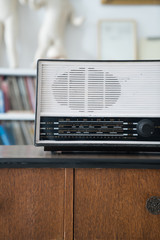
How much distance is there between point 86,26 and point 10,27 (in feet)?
1.94

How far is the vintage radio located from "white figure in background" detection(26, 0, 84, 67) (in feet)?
3.85

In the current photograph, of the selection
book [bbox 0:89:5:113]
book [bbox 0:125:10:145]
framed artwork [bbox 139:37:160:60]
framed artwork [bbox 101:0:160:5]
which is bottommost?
book [bbox 0:125:10:145]

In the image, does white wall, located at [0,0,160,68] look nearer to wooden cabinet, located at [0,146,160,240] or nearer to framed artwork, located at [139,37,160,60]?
framed artwork, located at [139,37,160,60]

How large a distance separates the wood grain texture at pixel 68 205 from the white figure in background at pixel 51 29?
1.35m

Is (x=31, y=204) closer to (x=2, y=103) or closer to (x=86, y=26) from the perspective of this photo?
(x=2, y=103)

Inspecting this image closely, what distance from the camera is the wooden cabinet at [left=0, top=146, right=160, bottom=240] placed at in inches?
21.2

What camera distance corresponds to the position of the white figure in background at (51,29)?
1.78 meters

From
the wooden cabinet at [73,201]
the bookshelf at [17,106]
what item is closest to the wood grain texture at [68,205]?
the wooden cabinet at [73,201]

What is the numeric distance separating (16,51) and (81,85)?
1.32 meters

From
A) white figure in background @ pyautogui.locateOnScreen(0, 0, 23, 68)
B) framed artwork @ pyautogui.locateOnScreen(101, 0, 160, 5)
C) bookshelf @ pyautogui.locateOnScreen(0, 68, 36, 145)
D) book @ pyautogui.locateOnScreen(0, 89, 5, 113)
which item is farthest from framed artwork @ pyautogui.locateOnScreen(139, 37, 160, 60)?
book @ pyautogui.locateOnScreen(0, 89, 5, 113)

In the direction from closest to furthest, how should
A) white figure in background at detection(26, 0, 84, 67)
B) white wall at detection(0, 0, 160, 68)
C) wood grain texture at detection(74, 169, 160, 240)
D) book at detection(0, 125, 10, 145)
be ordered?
wood grain texture at detection(74, 169, 160, 240) → book at detection(0, 125, 10, 145) → white figure in background at detection(26, 0, 84, 67) → white wall at detection(0, 0, 160, 68)

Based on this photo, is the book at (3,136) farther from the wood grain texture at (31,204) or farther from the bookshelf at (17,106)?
the wood grain texture at (31,204)

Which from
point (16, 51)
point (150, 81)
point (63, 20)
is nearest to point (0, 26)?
point (16, 51)

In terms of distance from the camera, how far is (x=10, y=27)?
5.79 ft
